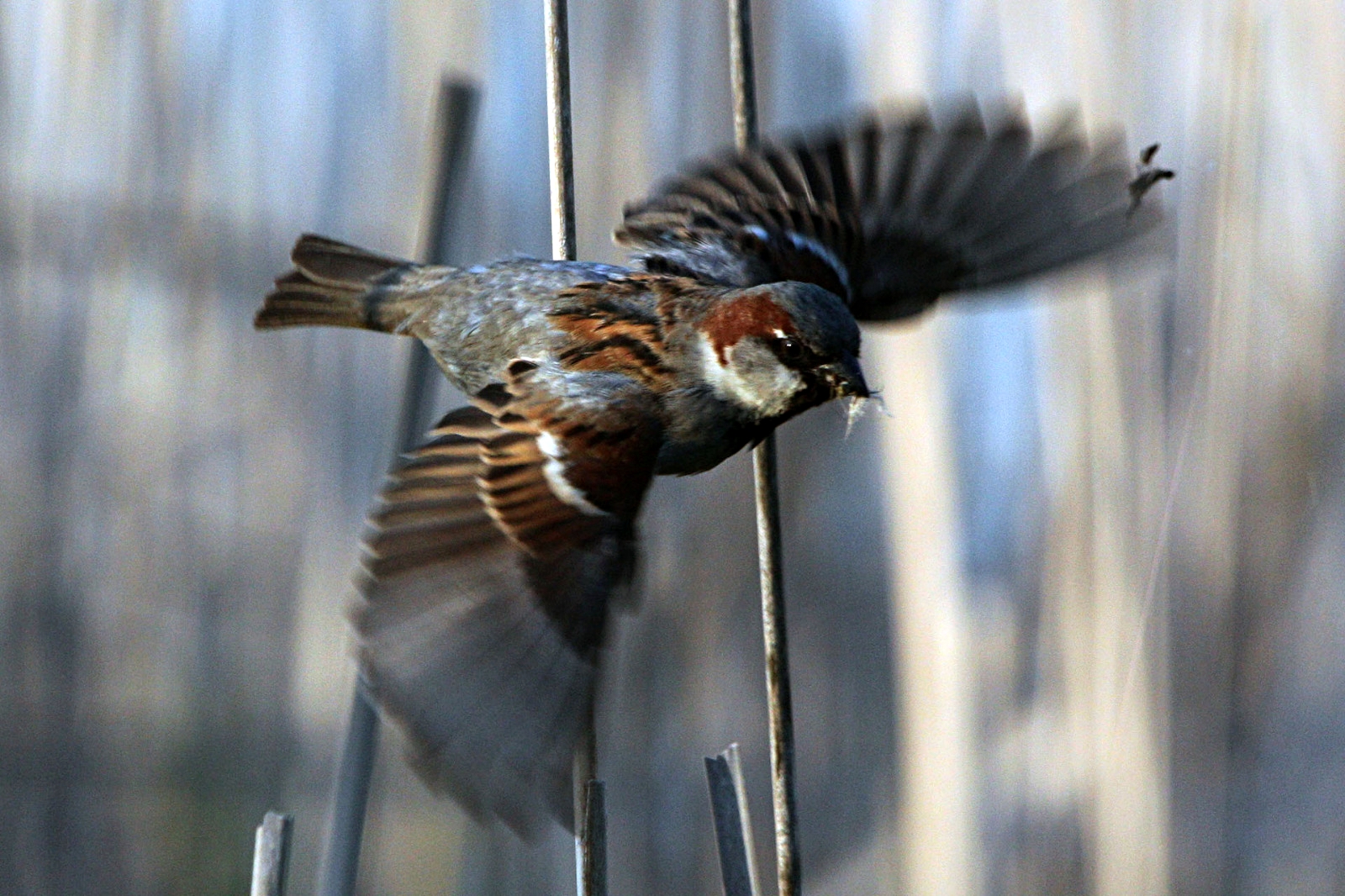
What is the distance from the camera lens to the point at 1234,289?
2.06m

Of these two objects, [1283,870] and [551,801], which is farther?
[1283,870]

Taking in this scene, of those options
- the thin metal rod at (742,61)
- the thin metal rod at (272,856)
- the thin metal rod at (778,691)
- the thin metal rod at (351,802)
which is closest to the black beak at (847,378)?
the thin metal rod at (778,691)

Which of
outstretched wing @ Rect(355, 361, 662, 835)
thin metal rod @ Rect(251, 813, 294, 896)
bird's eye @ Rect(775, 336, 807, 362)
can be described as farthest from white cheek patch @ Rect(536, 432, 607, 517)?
thin metal rod @ Rect(251, 813, 294, 896)

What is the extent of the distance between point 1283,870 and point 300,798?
174 cm

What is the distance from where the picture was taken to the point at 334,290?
5.68ft

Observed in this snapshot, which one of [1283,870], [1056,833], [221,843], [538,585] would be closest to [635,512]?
[538,585]

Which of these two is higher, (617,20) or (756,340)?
(617,20)

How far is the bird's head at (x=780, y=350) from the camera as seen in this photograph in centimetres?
135

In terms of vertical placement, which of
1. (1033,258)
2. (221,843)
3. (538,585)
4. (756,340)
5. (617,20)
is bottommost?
(221,843)

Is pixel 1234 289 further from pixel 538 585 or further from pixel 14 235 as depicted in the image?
pixel 14 235

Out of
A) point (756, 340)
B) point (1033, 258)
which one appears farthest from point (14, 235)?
point (1033, 258)

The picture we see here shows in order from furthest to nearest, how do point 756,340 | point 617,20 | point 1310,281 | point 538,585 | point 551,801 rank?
point 617,20, point 1310,281, point 756,340, point 538,585, point 551,801

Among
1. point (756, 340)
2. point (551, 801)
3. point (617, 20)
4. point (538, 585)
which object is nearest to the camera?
point (551, 801)

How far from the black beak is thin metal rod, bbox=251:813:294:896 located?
69 centimetres
